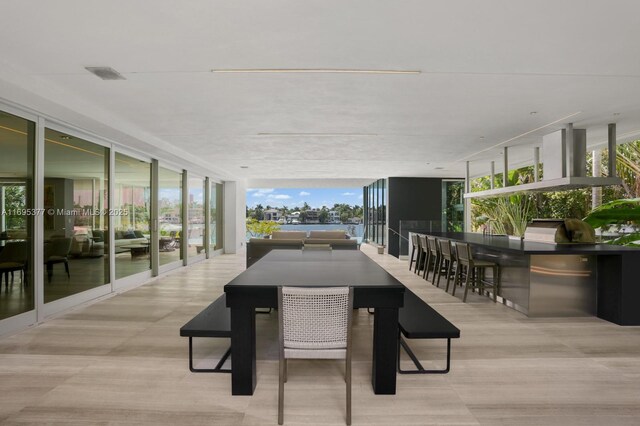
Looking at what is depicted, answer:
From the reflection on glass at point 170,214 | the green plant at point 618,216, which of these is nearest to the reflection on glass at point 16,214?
the reflection on glass at point 170,214

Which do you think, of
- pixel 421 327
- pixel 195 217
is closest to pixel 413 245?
pixel 195 217

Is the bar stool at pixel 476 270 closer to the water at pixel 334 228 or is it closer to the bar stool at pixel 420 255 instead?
the bar stool at pixel 420 255

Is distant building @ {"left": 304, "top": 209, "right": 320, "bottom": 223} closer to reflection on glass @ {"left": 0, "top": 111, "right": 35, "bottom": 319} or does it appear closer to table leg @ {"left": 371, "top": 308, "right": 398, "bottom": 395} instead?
reflection on glass @ {"left": 0, "top": 111, "right": 35, "bottom": 319}

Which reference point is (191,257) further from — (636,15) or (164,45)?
(636,15)

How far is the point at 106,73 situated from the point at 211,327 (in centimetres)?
262

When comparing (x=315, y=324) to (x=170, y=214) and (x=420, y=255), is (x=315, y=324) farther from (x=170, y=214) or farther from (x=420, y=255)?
(x=170, y=214)

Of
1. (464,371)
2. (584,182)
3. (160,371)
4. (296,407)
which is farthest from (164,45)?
(584,182)

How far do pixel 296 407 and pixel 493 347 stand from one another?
7.28 feet

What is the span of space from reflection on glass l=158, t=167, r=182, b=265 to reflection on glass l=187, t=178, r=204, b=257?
1.89 feet

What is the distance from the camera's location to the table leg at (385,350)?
2.67m

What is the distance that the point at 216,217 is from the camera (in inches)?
480

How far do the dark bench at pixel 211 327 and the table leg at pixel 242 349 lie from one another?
6.1 inches

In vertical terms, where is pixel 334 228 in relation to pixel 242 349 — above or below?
above

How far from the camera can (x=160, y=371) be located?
3.14 m
